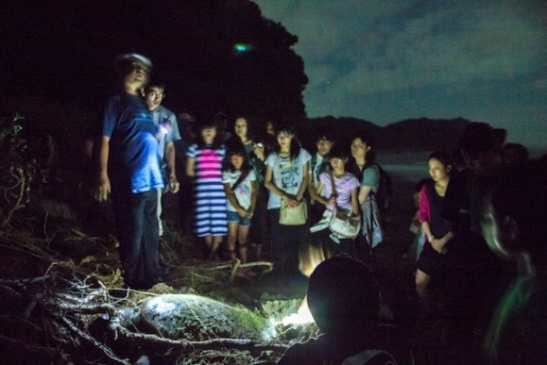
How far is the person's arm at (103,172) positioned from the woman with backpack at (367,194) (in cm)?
305

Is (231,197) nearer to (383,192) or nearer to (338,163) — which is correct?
(338,163)

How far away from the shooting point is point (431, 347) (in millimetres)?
3916

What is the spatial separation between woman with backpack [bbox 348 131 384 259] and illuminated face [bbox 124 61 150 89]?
273cm

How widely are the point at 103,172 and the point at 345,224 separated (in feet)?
9.71

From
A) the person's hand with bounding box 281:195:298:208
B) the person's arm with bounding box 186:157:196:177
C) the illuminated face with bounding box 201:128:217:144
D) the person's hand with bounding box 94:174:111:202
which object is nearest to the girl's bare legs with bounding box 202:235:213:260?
the person's arm with bounding box 186:157:196:177

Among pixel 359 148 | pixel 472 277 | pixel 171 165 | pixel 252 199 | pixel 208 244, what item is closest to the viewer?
pixel 472 277

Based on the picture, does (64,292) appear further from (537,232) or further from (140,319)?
(537,232)

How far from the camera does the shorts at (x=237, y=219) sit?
5.88 m

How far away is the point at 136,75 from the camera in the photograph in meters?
4.09

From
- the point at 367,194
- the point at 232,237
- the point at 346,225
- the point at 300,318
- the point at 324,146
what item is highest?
the point at 324,146

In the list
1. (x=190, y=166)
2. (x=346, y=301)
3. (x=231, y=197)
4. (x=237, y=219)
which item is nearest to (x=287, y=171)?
(x=231, y=197)

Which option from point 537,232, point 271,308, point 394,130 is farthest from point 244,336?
point 394,130

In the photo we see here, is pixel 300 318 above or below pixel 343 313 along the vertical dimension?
below

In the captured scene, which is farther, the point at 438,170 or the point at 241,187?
the point at 241,187
